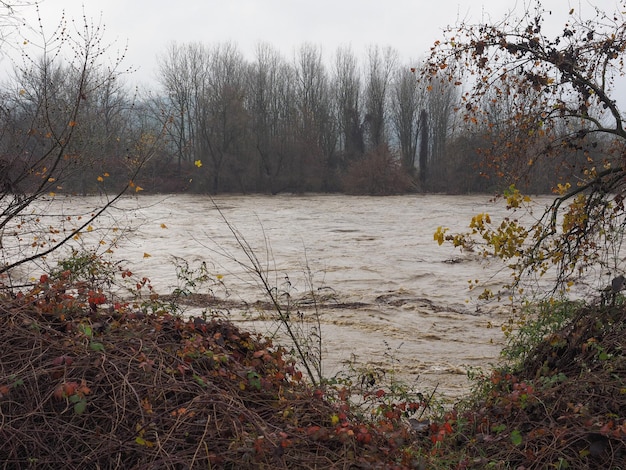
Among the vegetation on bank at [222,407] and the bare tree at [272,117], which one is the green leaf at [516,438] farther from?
the bare tree at [272,117]

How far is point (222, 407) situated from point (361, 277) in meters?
11.3

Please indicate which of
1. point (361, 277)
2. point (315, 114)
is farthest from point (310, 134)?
point (361, 277)

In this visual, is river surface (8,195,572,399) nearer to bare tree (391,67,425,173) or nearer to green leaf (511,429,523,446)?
green leaf (511,429,523,446)

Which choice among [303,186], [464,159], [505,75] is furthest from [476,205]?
[505,75]

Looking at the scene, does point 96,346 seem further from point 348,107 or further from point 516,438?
point 348,107

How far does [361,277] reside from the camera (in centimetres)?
1536

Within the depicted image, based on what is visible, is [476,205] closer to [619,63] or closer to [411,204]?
[411,204]

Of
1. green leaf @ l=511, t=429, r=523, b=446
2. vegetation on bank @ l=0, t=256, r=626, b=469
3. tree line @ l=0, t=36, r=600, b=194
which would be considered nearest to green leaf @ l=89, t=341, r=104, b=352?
vegetation on bank @ l=0, t=256, r=626, b=469

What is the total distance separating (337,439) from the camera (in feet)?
13.4

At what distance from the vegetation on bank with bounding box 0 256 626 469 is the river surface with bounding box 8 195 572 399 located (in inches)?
47.0

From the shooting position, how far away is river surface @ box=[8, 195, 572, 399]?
9137 mm

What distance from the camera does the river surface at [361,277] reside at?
30.0 ft

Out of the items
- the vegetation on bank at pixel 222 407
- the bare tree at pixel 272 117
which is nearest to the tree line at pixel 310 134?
the bare tree at pixel 272 117

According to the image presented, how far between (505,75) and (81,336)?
4829 millimetres
